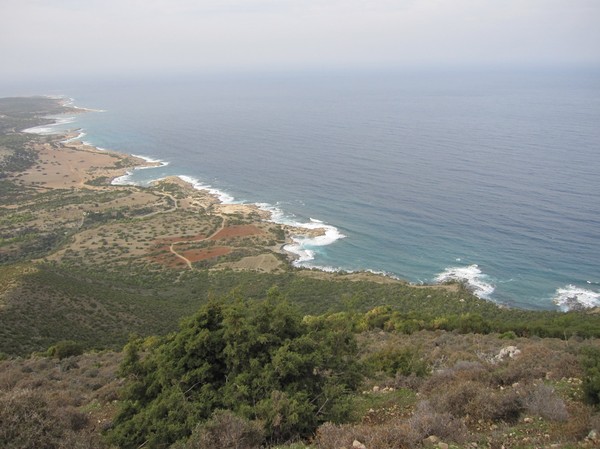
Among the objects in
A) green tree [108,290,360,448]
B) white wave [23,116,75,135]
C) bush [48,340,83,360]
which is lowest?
bush [48,340,83,360]

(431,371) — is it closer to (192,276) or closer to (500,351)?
(500,351)

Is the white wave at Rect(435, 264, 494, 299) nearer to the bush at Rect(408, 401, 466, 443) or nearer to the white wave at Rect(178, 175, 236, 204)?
the bush at Rect(408, 401, 466, 443)

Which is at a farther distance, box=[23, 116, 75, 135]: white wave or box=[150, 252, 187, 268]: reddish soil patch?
box=[23, 116, 75, 135]: white wave

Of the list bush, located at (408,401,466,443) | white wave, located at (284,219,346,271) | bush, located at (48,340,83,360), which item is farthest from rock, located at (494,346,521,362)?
white wave, located at (284,219,346,271)

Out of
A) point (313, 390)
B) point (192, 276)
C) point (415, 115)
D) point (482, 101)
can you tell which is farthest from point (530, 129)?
point (313, 390)

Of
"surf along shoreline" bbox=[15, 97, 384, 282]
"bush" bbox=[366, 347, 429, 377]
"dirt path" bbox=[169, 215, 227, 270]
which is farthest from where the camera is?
"surf along shoreline" bbox=[15, 97, 384, 282]

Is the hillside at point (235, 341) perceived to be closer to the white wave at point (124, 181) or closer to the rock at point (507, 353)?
the rock at point (507, 353)
